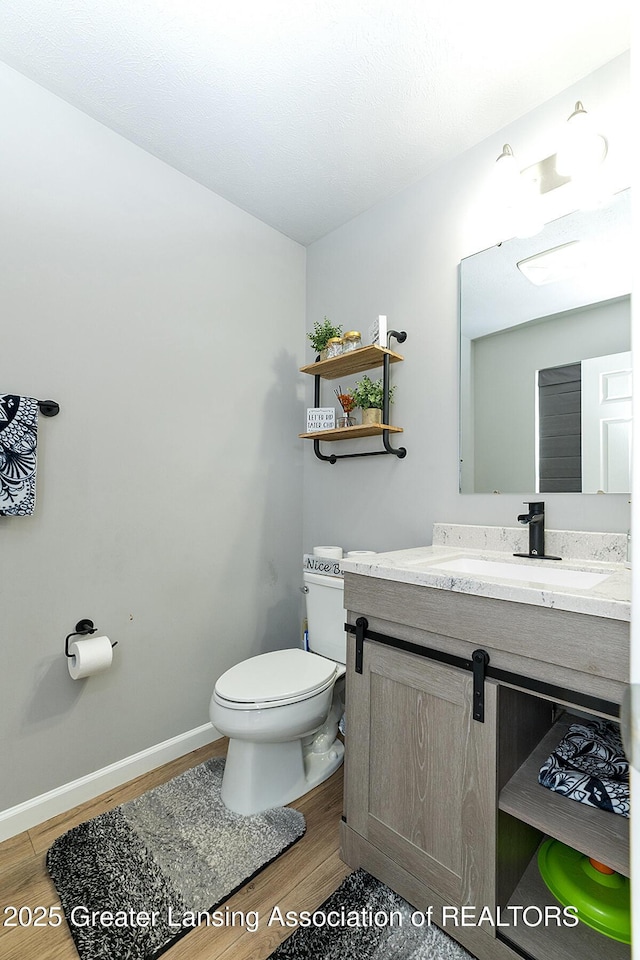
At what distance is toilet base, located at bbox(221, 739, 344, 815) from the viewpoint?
1.59 meters

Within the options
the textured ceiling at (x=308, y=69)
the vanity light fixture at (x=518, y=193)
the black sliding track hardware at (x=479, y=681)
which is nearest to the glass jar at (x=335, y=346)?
the textured ceiling at (x=308, y=69)

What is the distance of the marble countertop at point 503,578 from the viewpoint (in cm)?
92

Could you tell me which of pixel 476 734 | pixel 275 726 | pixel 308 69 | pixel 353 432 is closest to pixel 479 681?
pixel 476 734

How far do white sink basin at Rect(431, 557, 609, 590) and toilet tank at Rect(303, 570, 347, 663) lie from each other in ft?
1.79

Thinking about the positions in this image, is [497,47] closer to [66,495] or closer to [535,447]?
[535,447]

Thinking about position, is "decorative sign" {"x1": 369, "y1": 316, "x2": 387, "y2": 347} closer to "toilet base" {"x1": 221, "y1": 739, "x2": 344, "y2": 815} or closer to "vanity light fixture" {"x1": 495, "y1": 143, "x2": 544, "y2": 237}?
"vanity light fixture" {"x1": 495, "y1": 143, "x2": 544, "y2": 237}

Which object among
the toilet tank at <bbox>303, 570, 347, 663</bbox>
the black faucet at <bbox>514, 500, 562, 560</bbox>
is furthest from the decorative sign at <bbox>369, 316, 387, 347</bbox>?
the toilet tank at <bbox>303, 570, 347, 663</bbox>

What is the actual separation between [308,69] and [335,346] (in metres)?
0.97

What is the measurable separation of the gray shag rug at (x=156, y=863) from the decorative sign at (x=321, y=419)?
1538mm

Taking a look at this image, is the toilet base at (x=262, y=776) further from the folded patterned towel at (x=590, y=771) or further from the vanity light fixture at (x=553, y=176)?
the vanity light fixture at (x=553, y=176)

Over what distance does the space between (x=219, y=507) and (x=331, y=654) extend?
82cm

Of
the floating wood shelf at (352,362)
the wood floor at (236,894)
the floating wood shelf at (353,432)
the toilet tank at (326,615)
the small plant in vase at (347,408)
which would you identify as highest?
the floating wood shelf at (352,362)

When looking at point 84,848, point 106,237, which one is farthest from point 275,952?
point 106,237

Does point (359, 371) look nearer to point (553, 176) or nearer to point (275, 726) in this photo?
point (553, 176)
